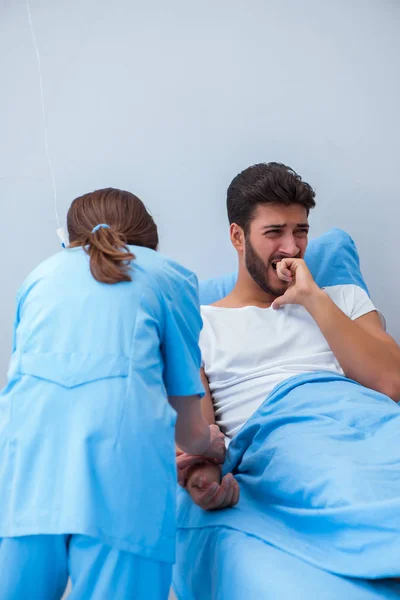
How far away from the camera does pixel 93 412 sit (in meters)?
0.92

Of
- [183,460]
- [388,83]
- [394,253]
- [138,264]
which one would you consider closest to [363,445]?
[183,460]

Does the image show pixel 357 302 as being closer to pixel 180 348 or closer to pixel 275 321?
pixel 275 321

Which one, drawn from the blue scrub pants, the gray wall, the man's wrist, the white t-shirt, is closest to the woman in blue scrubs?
the blue scrub pants

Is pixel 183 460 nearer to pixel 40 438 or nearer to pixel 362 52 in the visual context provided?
pixel 40 438

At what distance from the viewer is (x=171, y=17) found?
6.57 ft

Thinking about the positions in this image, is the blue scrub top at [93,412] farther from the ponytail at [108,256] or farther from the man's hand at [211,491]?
the man's hand at [211,491]

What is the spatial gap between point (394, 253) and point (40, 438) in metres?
1.45

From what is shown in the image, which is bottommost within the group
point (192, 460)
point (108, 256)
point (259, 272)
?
point (192, 460)

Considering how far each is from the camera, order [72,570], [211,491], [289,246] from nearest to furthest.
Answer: [72,570] → [211,491] → [289,246]

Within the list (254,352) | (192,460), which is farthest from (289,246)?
(192,460)

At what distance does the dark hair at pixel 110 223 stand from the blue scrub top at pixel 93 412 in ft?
0.11

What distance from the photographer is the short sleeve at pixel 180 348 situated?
3.46ft

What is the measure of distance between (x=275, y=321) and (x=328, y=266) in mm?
270

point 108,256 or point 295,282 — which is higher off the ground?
point 108,256
